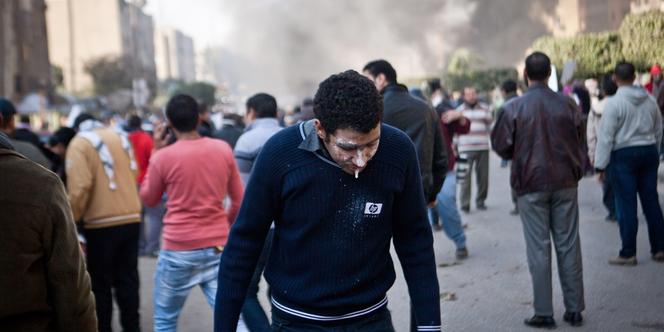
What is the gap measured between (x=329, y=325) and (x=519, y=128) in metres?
2.96

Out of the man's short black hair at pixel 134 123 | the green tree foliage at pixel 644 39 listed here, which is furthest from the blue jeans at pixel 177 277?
the green tree foliage at pixel 644 39

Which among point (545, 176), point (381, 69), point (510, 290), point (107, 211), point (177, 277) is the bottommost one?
point (510, 290)

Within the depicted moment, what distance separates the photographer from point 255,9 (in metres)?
47.5

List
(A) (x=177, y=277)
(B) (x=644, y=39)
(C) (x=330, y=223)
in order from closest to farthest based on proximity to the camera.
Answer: (C) (x=330, y=223)
(A) (x=177, y=277)
(B) (x=644, y=39)

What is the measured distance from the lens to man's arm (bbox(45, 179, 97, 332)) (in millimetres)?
2295

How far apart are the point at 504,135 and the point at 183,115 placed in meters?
2.12

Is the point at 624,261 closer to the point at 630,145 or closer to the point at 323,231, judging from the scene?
the point at 630,145

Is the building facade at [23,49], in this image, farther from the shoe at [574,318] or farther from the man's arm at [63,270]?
the man's arm at [63,270]

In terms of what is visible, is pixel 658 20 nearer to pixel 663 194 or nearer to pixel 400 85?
pixel 663 194

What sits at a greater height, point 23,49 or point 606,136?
point 23,49

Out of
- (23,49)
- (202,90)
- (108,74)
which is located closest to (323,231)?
(23,49)

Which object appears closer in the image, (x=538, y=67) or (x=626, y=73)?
(x=538, y=67)

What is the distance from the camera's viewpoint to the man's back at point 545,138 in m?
5.07

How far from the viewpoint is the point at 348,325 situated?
102 inches
